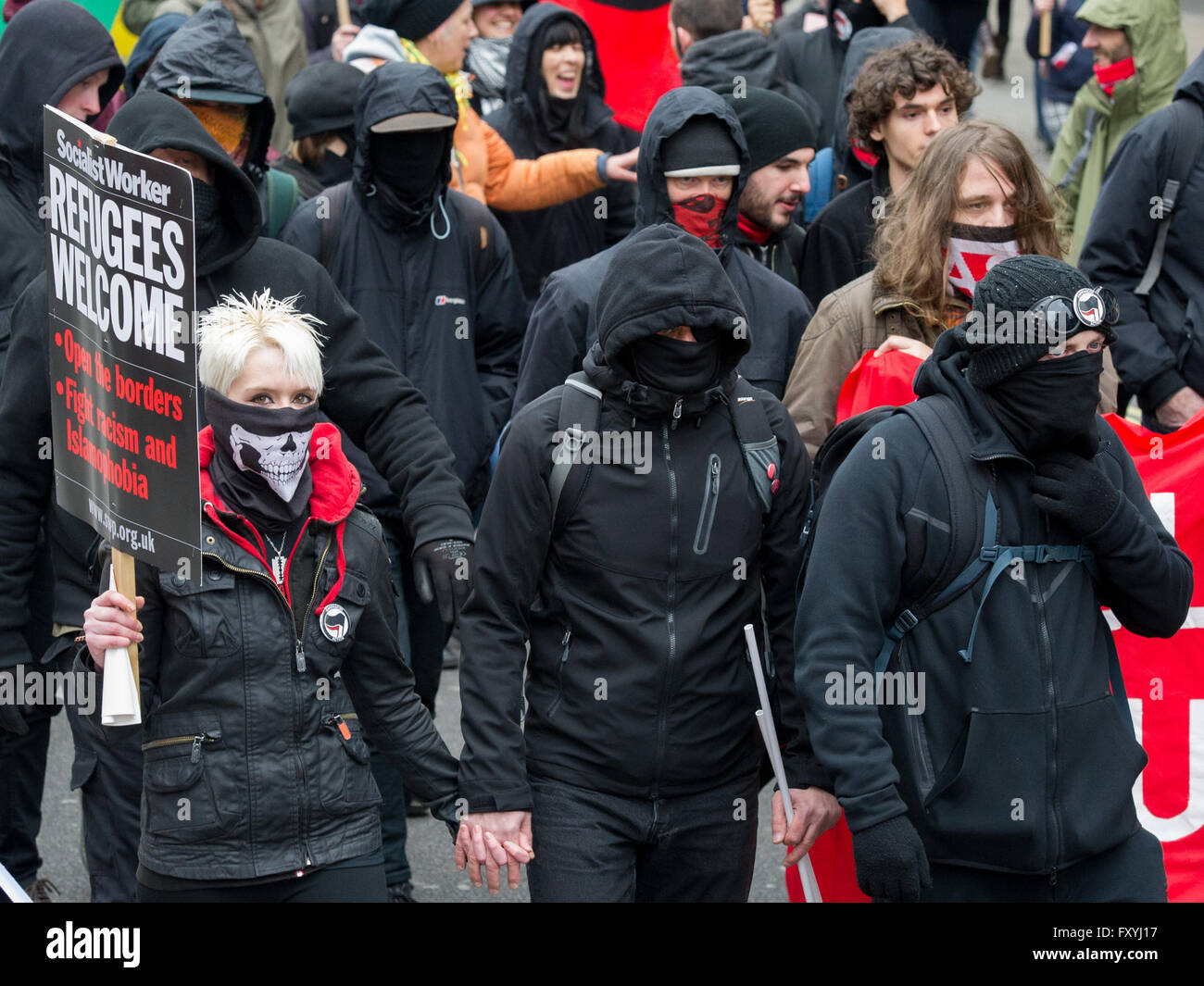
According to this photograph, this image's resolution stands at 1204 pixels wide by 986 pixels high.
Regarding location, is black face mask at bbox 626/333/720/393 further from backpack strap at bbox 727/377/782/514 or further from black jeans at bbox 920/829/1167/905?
black jeans at bbox 920/829/1167/905

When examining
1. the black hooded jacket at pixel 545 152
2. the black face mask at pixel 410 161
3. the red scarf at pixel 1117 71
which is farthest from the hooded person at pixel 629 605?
the red scarf at pixel 1117 71

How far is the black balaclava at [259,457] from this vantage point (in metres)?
3.79

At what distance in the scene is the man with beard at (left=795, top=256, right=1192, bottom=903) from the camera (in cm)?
354

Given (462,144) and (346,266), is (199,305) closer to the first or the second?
(346,266)

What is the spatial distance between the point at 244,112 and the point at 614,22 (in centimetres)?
367

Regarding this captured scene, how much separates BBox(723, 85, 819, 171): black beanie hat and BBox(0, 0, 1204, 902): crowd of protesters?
2.55 feet

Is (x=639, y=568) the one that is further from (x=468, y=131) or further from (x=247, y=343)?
(x=468, y=131)

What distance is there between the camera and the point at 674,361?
3.87m

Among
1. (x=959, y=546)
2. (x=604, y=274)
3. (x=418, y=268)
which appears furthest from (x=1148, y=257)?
(x=959, y=546)

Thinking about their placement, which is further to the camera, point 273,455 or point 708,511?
point 708,511

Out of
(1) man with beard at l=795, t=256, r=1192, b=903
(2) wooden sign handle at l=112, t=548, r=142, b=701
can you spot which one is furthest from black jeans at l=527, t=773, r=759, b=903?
(2) wooden sign handle at l=112, t=548, r=142, b=701

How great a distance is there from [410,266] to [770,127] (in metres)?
1.27

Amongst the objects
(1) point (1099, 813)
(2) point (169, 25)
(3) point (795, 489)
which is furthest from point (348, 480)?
(2) point (169, 25)

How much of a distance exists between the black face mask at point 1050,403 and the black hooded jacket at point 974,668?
29 mm
